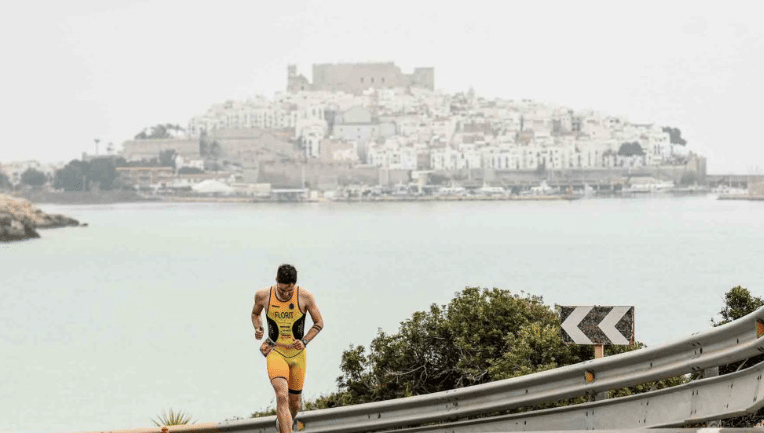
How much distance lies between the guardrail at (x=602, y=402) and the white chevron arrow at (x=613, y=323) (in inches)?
22.9

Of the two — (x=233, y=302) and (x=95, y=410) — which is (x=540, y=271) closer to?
(x=233, y=302)

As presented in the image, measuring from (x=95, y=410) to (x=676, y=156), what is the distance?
11817cm

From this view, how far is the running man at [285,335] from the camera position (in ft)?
15.4

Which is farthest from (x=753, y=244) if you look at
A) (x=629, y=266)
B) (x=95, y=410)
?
(x=95, y=410)

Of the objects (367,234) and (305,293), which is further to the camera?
(367,234)

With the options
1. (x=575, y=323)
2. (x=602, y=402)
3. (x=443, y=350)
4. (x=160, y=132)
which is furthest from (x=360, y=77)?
(x=602, y=402)

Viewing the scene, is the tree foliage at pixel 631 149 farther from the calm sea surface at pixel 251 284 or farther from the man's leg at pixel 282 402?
the man's leg at pixel 282 402

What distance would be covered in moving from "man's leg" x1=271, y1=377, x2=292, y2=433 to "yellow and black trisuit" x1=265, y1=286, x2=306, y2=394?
0.03 m

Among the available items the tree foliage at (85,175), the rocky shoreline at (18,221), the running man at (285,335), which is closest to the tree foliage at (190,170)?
the tree foliage at (85,175)

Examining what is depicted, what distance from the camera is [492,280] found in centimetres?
3625

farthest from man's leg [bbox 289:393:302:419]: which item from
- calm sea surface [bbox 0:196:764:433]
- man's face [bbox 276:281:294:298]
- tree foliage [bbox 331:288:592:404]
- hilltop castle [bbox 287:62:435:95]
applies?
hilltop castle [bbox 287:62:435:95]

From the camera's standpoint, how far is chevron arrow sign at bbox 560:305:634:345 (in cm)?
505

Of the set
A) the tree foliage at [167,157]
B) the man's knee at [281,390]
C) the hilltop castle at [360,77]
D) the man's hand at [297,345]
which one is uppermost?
the hilltop castle at [360,77]

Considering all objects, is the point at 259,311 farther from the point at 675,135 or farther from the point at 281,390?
the point at 675,135
